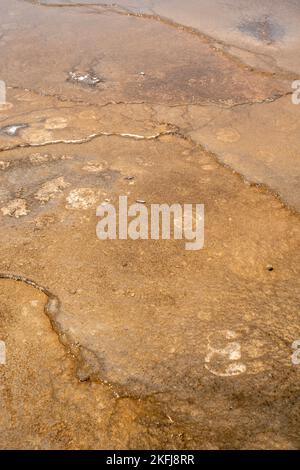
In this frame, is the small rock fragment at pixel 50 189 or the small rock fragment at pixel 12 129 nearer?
the small rock fragment at pixel 50 189

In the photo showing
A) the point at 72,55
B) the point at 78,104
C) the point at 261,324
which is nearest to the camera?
the point at 261,324

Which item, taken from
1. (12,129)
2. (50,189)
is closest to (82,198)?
(50,189)

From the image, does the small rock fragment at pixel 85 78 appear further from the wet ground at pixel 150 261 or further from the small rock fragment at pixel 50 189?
the small rock fragment at pixel 50 189

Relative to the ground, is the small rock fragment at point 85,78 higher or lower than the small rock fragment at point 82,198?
higher

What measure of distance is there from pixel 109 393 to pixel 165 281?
0.68 metres

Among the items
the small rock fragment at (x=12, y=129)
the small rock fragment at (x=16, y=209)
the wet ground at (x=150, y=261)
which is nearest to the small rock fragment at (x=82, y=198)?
the wet ground at (x=150, y=261)

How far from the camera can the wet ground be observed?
1.66 m

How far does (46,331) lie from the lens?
77.1 inches

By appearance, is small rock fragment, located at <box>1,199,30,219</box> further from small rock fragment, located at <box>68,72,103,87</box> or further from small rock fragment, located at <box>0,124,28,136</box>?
small rock fragment, located at <box>68,72,103,87</box>

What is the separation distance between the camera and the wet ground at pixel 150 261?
5.44ft

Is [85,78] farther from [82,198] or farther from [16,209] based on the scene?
[16,209]

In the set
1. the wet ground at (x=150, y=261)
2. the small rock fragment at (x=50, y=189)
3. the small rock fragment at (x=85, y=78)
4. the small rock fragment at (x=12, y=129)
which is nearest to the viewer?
the wet ground at (x=150, y=261)

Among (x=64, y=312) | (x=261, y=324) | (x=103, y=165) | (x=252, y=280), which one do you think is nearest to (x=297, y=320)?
(x=261, y=324)
